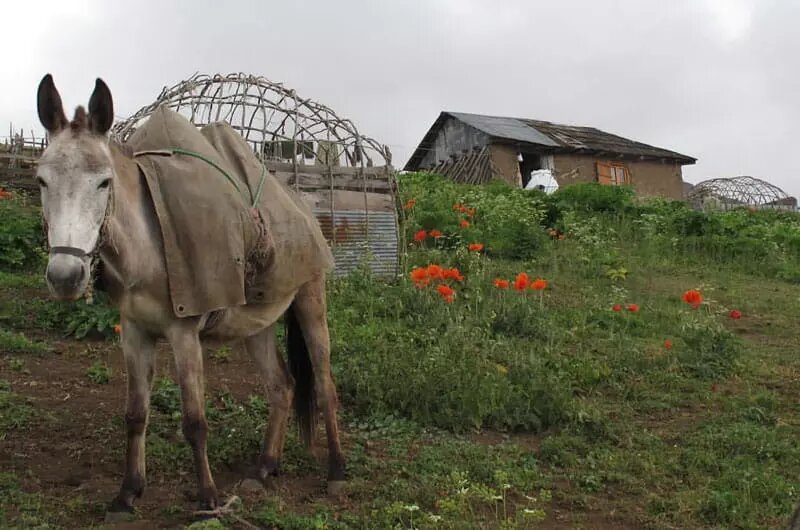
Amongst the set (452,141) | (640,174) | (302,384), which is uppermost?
(452,141)

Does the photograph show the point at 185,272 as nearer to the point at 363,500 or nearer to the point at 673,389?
the point at 363,500

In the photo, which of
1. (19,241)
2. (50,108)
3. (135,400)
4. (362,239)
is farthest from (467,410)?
(19,241)

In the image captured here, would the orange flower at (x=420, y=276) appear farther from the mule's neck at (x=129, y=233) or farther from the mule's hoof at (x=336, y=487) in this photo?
the mule's neck at (x=129, y=233)

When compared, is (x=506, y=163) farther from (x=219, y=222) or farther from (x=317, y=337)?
(x=219, y=222)

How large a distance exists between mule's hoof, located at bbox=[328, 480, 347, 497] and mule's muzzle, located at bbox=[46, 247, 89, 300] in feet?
6.38

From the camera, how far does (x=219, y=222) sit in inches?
140

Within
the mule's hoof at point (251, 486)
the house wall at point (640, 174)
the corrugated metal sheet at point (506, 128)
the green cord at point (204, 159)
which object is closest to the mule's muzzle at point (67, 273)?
the green cord at point (204, 159)

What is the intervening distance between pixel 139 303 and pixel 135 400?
0.57 metres

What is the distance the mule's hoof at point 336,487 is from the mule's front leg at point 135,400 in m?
1.01

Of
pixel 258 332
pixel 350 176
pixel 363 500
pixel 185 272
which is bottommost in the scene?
pixel 363 500

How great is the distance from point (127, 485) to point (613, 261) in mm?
8459

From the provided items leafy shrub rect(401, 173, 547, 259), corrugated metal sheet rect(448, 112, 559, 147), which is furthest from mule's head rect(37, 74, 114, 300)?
corrugated metal sheet rect(448, 112, 559, 147)

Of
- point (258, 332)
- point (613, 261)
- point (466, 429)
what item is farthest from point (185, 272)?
point (613, 261)

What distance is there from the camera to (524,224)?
37.1ft
